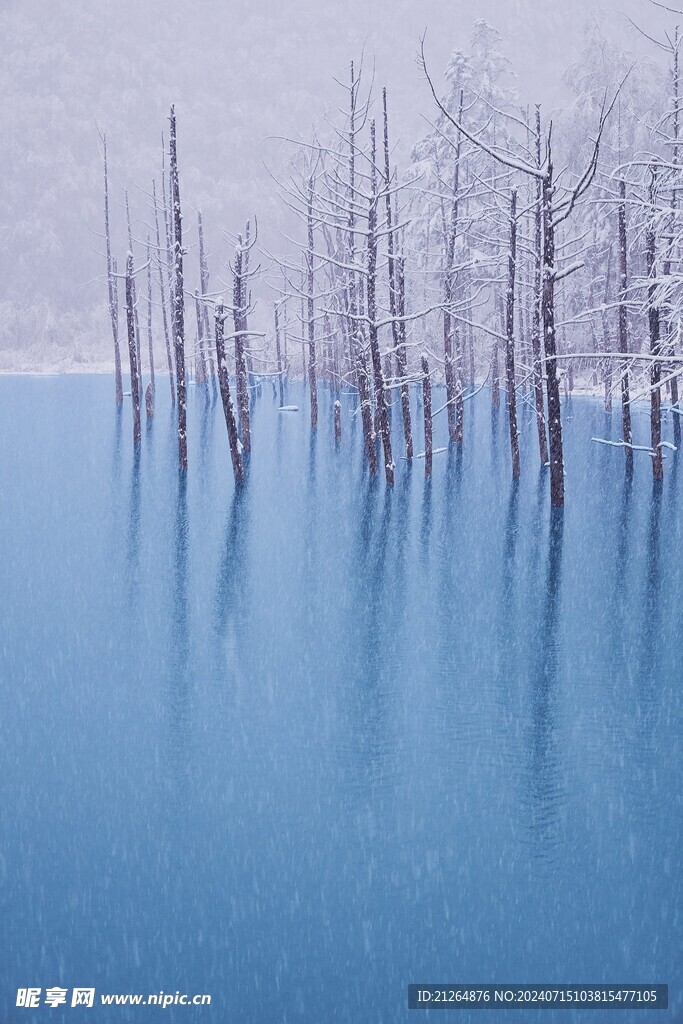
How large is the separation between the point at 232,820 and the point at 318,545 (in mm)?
11231

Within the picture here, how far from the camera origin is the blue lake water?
6.30 meters

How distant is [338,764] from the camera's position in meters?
8.95

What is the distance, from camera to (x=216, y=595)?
49.9ft

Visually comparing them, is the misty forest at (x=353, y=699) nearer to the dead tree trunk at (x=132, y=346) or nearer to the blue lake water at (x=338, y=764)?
the blue lake water at (x=338, y=764)

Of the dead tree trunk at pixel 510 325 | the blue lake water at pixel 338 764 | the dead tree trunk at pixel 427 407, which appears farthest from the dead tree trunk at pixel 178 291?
the dead tree trunk at pixel 510 325

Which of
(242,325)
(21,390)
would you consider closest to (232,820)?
(242,325)

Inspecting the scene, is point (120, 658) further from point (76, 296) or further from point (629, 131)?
point (76, 296)

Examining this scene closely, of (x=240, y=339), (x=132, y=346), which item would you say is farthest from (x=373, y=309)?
(x=132, y=346)

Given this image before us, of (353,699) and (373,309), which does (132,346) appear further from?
(353,699)

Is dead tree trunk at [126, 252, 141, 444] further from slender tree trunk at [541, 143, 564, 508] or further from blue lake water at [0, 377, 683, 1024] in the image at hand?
slender tree trunk at [541, 143, 564, 508]

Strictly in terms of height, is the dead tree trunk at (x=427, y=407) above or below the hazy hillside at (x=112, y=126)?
below

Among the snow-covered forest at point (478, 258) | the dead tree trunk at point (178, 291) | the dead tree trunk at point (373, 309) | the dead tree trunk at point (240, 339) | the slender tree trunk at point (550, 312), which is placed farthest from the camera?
the dead tree trunk at point (240, 339)

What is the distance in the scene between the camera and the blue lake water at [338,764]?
6.30 meters

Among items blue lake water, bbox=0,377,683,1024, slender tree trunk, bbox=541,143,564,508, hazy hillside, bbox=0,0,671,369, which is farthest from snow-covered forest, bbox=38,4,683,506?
hazy hillside, bbox=0,0,671,369
